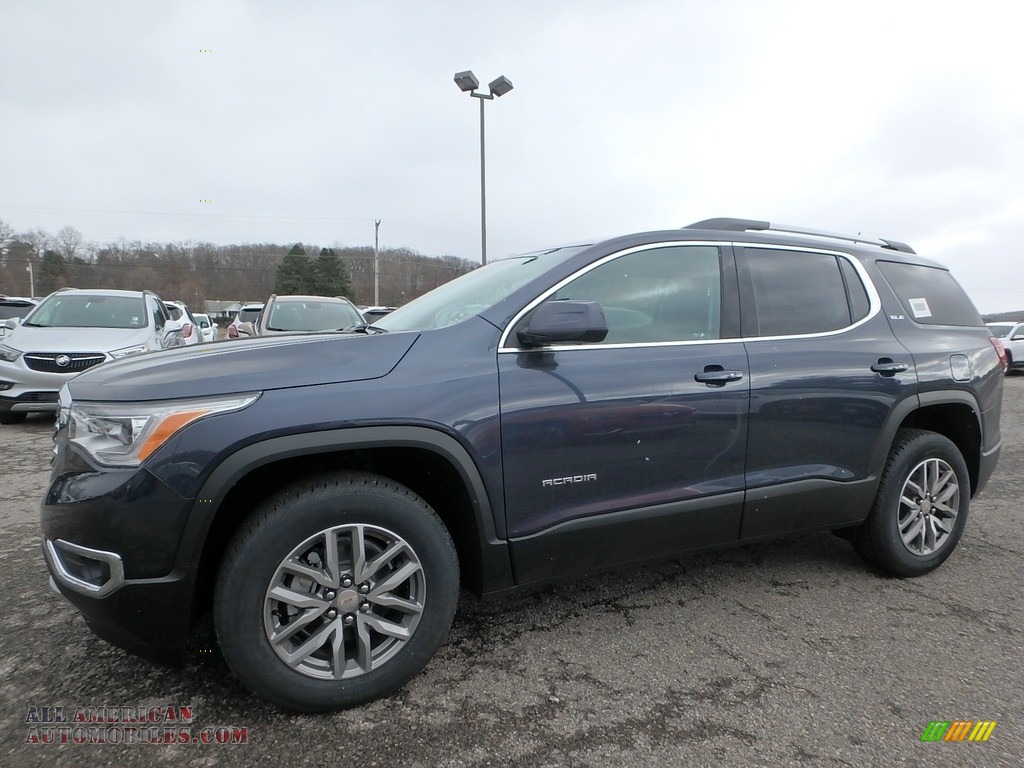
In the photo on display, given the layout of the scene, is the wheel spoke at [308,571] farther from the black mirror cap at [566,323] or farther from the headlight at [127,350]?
the headlight at [127,350]

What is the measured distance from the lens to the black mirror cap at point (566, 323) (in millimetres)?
2166

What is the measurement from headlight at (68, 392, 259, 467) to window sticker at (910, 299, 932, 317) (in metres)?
3.29

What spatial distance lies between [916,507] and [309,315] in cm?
730

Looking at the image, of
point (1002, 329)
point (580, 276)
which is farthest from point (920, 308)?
point (1002, 329)

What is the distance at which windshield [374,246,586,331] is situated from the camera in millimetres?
2520

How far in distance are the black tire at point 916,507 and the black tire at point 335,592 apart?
2277 mm

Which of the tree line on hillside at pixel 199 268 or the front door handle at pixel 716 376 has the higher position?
the tree line on hillside at pixel 199 268

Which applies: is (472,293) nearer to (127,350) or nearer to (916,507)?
(916,507)

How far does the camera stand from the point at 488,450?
214 cm

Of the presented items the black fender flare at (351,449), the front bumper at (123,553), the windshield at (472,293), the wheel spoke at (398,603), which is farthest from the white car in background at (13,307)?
the wheel spoke at (398,603)

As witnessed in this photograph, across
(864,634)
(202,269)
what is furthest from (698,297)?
(202,269)

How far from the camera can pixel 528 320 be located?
7.54 ft

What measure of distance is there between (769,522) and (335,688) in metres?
1.94

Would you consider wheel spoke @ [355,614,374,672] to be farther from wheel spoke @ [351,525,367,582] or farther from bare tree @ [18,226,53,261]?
bare tree @ [18,226,53,261]
